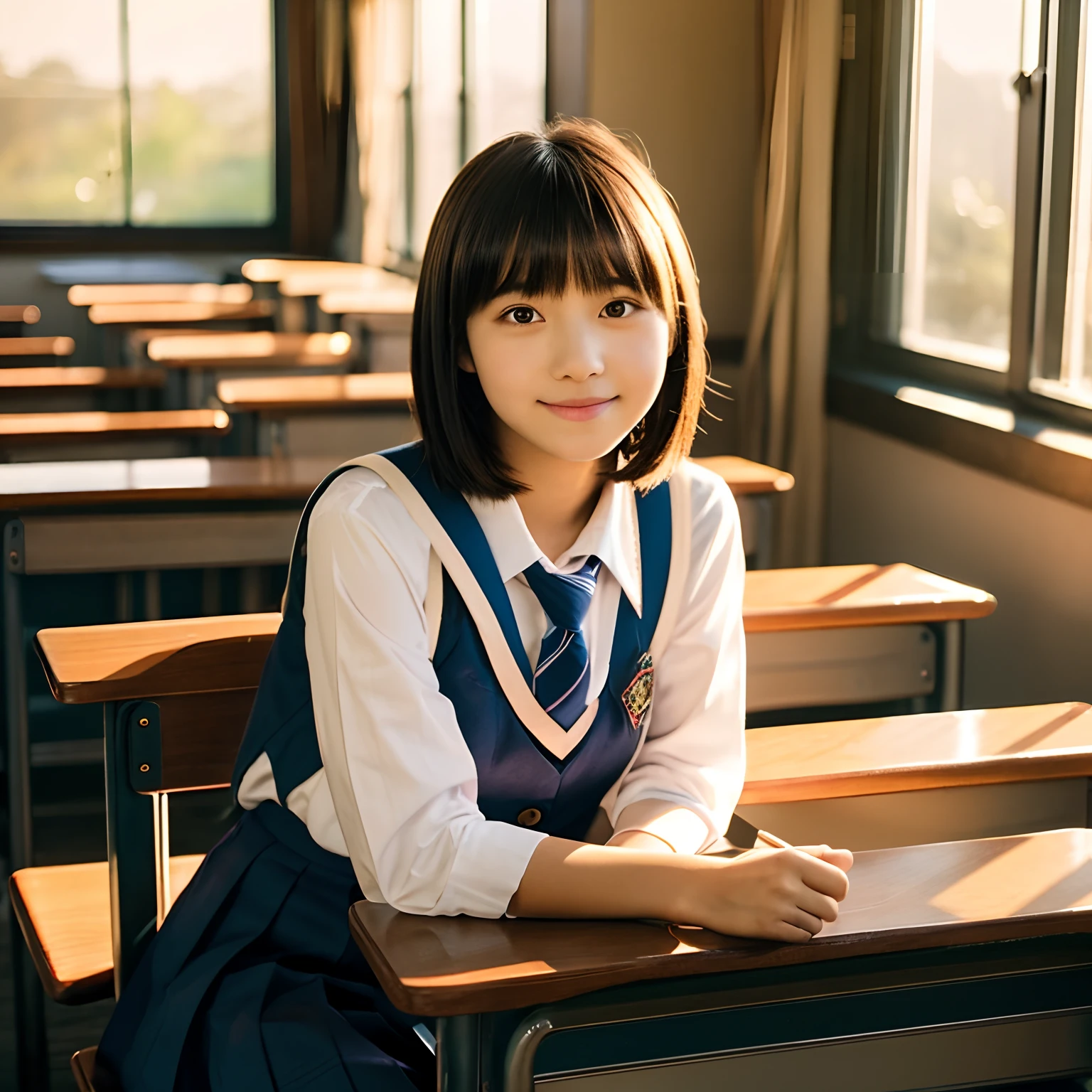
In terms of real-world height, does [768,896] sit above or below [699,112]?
below

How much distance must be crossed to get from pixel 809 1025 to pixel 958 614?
3.78 feet

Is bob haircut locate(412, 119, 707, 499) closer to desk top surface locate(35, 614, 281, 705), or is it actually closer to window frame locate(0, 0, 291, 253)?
desk top surface locate(35, 614, 281, 705)

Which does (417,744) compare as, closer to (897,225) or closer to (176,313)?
(897,225)

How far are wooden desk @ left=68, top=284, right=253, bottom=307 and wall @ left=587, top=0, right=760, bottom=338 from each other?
2755 mm

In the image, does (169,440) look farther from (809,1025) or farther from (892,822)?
(809,1025)

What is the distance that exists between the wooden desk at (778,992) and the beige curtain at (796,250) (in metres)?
2.50

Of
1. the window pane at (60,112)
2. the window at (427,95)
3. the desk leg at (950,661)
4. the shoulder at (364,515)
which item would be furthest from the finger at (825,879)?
the window pane at (60,112)

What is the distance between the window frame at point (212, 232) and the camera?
770cm

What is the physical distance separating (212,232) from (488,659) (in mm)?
7108

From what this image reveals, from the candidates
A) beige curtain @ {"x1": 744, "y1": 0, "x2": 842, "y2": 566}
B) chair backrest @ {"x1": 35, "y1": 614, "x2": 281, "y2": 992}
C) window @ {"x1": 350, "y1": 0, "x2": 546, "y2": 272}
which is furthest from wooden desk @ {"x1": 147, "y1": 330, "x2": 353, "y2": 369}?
chair backrest @ {"x1": 35, "y1": 614, "x2": 281, "y2": 992}

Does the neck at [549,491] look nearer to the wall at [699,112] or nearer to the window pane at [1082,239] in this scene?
the window pane at [1082,239]

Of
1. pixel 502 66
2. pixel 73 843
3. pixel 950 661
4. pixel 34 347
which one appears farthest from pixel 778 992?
pixel 502 66

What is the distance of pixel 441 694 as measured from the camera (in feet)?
3.74

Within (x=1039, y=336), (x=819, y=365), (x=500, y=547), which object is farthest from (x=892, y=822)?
(x=819, y=365)
